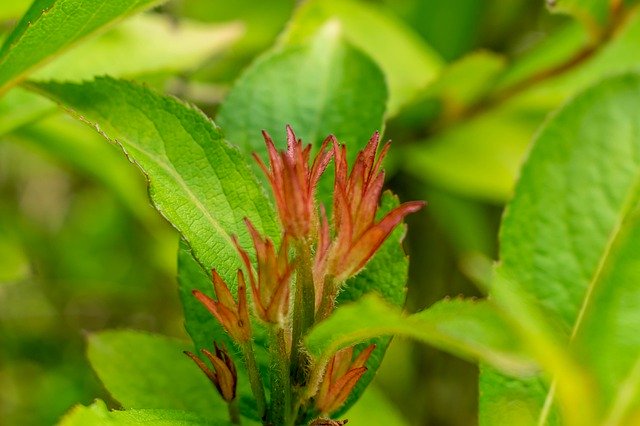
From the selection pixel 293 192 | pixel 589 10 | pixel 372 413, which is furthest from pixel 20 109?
pixel 589 10

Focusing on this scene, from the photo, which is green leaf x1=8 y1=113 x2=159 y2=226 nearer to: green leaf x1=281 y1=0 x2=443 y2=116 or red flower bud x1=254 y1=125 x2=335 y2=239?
green leaf x1=281 y1=0 x2=443 y2=116

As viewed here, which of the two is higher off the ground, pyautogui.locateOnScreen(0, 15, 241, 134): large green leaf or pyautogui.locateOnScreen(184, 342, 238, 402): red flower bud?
pyautogui.locateOnScreen(0, 15, 241, 134): large green leaf

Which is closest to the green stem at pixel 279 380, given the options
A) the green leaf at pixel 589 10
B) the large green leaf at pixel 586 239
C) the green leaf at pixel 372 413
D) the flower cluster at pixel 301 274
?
the flower cluster at pixel 301 274

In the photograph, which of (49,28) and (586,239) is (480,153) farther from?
(49,28)

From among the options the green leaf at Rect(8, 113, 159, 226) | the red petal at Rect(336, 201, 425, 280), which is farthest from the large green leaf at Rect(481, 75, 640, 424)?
the green leaf at Rect(8, 113, 159, 226)

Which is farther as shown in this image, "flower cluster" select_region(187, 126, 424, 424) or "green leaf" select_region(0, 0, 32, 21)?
"green leaf" select_region(0, 0, 32, 21)

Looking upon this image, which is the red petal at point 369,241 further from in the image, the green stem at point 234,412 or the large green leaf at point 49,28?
the large green leaf at point 49,28
